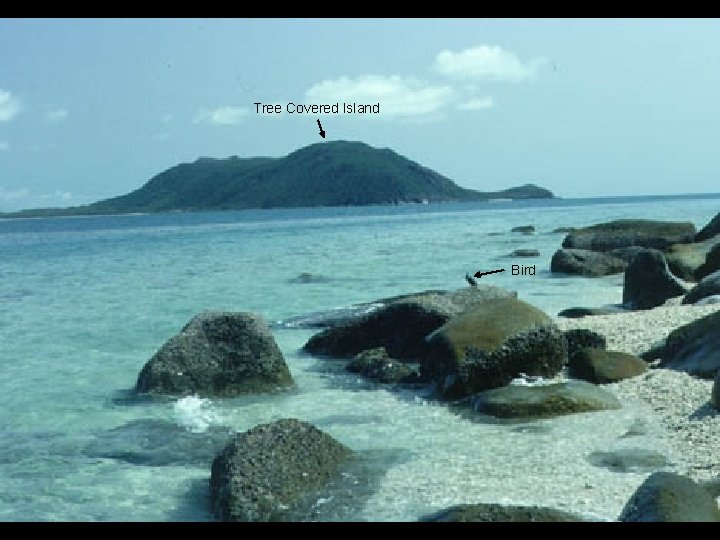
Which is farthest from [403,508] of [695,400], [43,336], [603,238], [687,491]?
[603,238]

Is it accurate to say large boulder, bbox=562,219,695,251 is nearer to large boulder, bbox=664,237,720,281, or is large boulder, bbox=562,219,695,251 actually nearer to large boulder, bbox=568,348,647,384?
large boulder, bbox=664,237,720,281

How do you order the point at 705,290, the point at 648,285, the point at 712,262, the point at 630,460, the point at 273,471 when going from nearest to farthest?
the point at 273,471 < the point at 630,460 < the point at 705,290 < the point at 648,285 < the point at 712,262

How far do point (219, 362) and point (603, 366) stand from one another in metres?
5.24

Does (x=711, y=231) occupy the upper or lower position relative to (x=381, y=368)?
upper

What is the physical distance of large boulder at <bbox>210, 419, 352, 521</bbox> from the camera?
6996 mm

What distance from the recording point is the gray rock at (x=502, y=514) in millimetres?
5852

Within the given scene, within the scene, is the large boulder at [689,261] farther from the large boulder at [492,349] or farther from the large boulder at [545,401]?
the large boulder at [545,401]

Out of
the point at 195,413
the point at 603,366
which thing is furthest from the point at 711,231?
the point at 195,413

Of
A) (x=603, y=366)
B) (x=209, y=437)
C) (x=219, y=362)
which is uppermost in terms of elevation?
(x=219, y=362)

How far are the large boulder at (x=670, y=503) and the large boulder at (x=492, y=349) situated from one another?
16.7 feet

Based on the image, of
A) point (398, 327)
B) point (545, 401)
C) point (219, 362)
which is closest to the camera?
point (545, 401)

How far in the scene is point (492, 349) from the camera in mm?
10906

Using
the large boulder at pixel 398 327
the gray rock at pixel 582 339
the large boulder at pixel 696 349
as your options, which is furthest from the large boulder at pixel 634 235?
the large boulder at pixel 696 349

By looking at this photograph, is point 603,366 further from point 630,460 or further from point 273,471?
point 273,471
